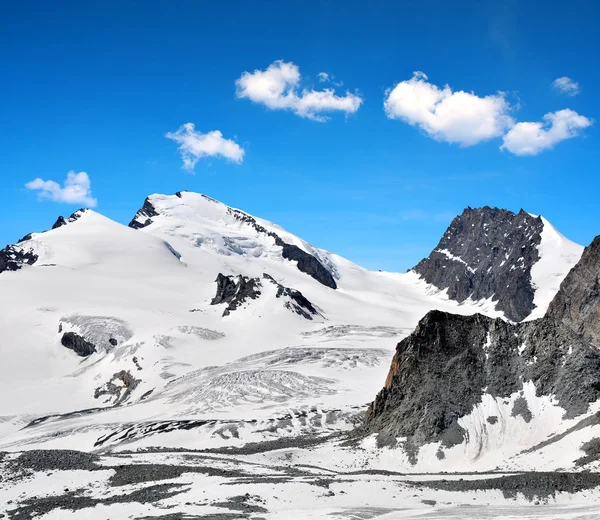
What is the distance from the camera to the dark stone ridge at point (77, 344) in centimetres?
14825

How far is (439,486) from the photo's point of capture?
4156 cm

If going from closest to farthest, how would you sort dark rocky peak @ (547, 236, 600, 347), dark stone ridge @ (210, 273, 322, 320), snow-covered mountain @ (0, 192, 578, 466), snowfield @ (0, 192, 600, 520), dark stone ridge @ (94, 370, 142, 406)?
snowfield @ (0, 192, 600, 520) < snow-covered mountain @ (0, 192, 578, 466) < dark rocky peak @ (547, 236, 600, 347) < dark stone ridge @ (94, 370, 142, 406) < dark stone ridge @ (210, 273, 322, 320)

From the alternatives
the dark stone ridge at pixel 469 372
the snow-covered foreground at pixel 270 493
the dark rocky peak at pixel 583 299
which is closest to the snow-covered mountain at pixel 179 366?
the dark stone ridge at pixel 469 372

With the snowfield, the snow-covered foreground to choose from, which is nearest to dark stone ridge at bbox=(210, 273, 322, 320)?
the snowfield

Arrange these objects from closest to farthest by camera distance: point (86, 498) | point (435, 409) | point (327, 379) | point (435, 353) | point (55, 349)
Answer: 1. point (86, 498)
2. point (435, 409)
3. point (435, 353)
4. point (327, 379)
5. point (55, 349)

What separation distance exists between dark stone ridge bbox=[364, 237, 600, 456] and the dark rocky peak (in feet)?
173

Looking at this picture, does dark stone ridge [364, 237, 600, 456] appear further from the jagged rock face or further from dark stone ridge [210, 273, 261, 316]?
dark stone ridge [210, 273, 261, 316]

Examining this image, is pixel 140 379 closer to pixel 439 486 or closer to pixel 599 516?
pixel 439 486

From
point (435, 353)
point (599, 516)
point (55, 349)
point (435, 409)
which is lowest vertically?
point (599, 516)

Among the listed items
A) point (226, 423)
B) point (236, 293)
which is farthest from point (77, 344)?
point (226, 423)

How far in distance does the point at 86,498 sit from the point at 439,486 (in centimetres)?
2326

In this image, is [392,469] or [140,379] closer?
[392,469]

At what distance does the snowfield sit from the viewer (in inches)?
1517

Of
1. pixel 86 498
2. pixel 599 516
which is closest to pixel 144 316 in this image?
pixel 86 498
